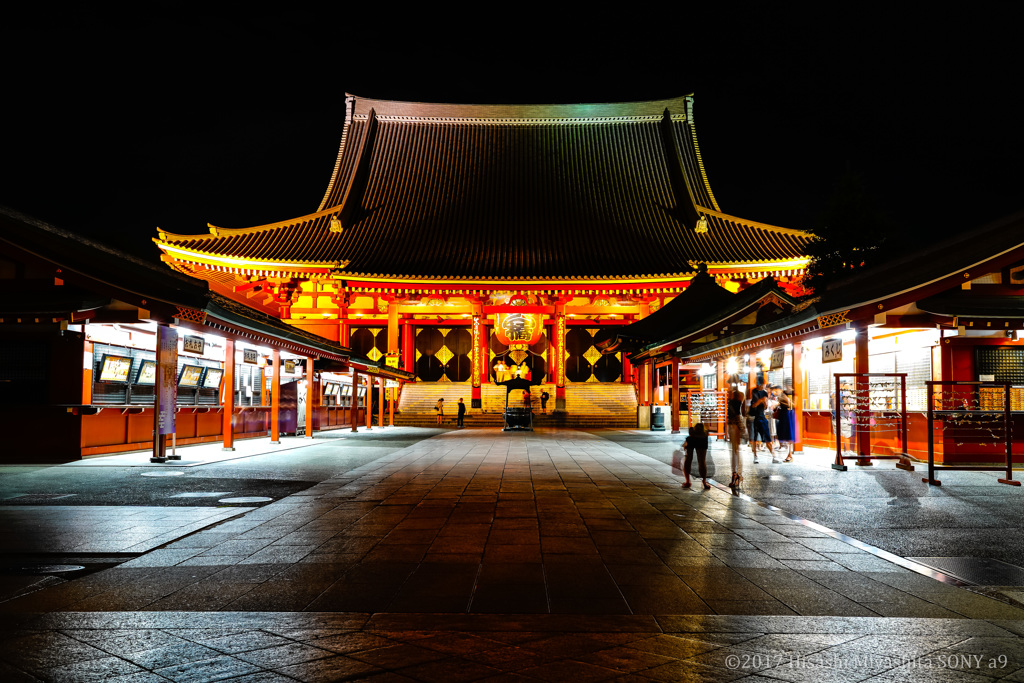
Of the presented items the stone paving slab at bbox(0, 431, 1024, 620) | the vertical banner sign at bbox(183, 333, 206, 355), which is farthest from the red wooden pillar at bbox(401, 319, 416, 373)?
the stone paving slab at bbox(0, 431, 1024, 620)

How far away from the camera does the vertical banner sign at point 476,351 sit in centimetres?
2995

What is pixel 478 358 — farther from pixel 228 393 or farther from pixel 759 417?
pixel 759 417

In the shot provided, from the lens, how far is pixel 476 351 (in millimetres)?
30375

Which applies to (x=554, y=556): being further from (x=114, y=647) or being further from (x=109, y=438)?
(x=109, y=438)

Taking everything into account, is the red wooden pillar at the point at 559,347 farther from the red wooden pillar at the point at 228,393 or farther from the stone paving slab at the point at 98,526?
the stone paving slab at the point at 98,526

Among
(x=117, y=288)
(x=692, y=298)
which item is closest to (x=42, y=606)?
(x=117, y=288)

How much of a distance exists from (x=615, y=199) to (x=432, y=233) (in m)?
8.94

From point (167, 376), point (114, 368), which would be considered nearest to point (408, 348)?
point (114, 368)

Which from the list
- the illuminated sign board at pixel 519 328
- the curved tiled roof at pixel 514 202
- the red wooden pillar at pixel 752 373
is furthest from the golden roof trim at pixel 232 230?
the red wooden pillar at pixel 752 373

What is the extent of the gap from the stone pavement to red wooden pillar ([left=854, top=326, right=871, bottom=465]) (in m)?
5.83

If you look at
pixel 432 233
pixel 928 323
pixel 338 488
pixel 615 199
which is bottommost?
pixel 338 488

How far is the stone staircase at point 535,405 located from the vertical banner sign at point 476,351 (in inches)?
23.4

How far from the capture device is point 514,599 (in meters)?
4.30

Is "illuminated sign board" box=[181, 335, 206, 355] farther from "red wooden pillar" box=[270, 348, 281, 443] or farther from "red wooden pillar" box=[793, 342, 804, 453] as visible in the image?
"red wooden pillar" box=[793, 342, 804, 453]
